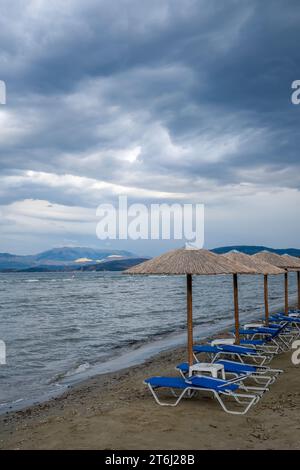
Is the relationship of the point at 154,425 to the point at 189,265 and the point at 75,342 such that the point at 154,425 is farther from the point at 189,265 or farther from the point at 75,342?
the point at 75,342

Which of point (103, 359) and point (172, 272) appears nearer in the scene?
point (172, 272)

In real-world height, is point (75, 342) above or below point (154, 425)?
below

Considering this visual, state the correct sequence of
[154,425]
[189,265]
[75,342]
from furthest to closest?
[75,342], [189,265], [154,425]

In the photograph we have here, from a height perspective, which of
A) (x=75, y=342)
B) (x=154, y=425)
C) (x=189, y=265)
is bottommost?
(x=75, y=342)

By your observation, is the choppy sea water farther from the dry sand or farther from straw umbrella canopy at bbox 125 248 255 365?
the dry sand

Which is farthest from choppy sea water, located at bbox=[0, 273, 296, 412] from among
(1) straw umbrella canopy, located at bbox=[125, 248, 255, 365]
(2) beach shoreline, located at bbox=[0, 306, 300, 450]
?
(2) beach shoreline, located at bbox=[0, 306, 300, 450]

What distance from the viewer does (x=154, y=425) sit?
6000 millimetres

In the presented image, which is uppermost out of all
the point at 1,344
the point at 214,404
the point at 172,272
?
the point at 172,272

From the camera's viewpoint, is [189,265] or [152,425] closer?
[152,425]

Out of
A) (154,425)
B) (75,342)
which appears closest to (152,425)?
Answer: (154,425)
